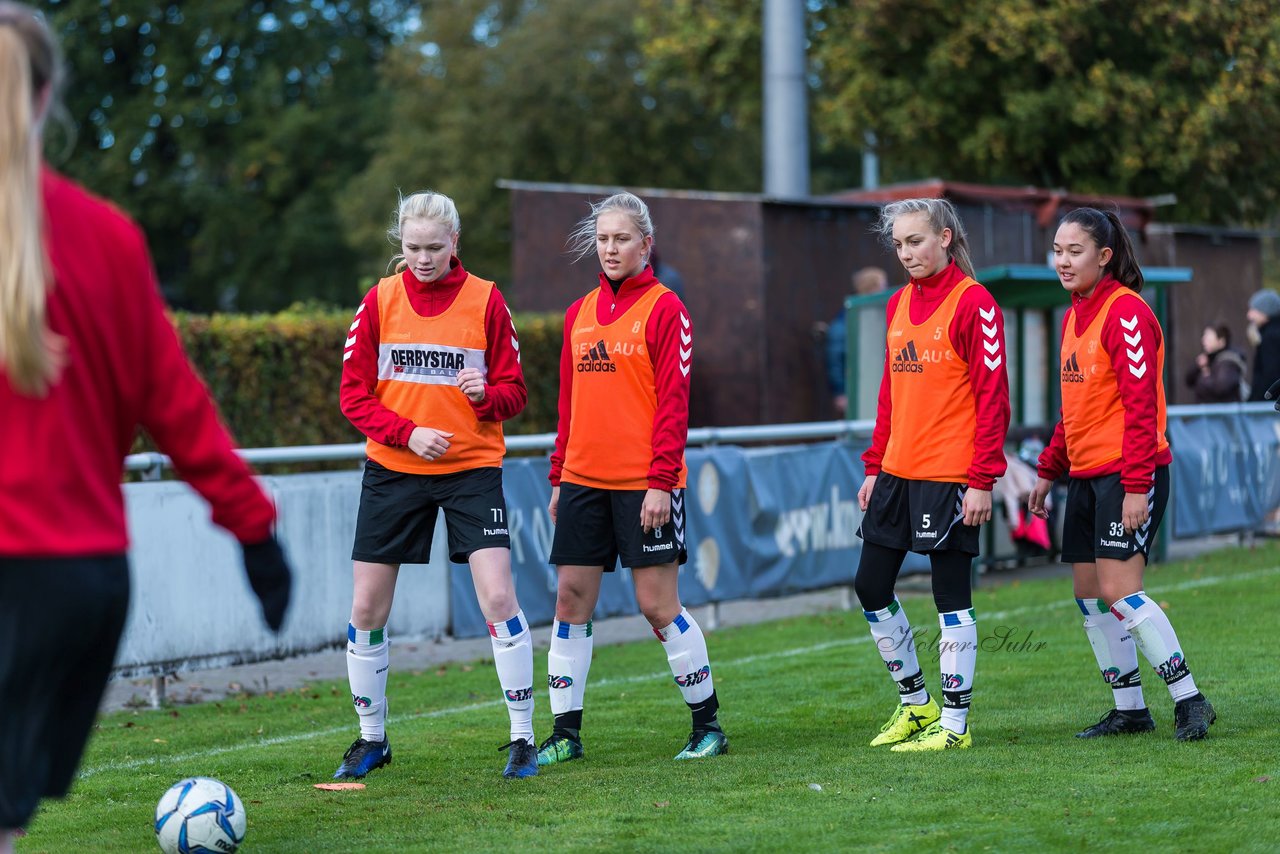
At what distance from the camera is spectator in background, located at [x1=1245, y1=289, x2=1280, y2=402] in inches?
607

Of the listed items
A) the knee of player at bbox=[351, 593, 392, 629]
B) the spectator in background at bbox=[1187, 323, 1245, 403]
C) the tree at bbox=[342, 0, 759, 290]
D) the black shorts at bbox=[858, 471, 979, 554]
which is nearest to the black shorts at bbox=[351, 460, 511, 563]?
the knee of player at bbox=[351, 593, 392, 629]

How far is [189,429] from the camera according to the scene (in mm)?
3342

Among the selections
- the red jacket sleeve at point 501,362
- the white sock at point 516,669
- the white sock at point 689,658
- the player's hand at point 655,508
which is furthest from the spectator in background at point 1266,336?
the white sock at point 516,669

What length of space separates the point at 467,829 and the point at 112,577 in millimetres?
2244

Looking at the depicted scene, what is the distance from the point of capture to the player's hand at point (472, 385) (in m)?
5.97

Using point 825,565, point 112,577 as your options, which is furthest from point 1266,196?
point 112,577

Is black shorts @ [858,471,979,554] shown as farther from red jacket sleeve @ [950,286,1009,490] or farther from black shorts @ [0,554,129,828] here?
black shorts @ [0,554,129,828]

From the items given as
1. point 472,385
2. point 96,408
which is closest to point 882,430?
point 472,385

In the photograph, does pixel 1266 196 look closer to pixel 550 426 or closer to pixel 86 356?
pixel 550 426

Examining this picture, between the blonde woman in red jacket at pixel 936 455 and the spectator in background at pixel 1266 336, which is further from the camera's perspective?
the spectator in background at pixel 1266 336

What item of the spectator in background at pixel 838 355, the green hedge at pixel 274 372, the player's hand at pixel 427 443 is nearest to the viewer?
the player's hand at pixel 427 443

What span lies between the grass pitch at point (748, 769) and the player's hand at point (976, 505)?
2.90 ft

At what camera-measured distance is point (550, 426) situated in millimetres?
18359

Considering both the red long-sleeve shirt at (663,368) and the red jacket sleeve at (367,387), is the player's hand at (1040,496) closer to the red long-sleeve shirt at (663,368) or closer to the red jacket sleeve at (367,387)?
the red long-sleeve shirt at (663,368)
